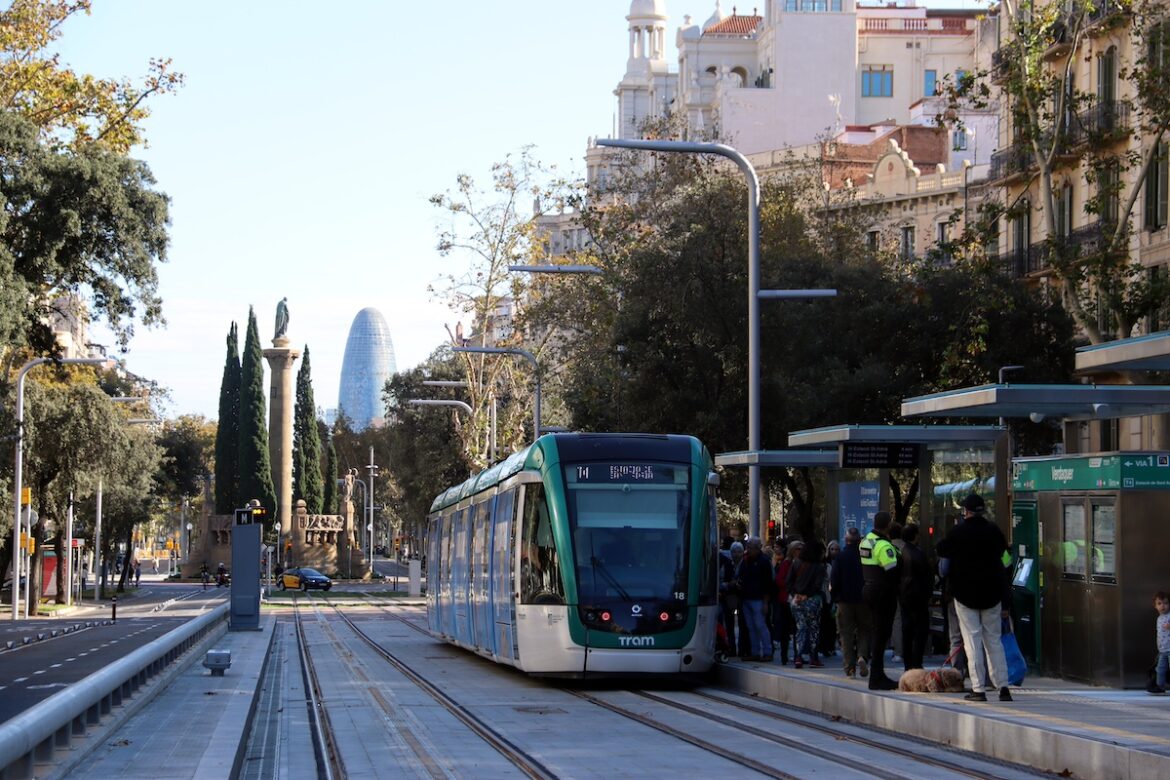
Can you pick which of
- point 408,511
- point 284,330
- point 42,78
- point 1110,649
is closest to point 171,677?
point 1110,649

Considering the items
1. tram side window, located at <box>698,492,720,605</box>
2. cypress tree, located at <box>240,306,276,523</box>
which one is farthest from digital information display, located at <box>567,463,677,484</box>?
cypress tree, located at <box>240,306,276,523</box>

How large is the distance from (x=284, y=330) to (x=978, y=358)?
88999 millimetres

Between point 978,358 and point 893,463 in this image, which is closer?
point 893,463

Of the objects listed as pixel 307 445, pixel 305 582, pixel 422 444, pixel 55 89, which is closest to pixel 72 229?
pixel 55 89

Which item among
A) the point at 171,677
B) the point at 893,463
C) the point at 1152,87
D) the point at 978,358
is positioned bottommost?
the point at 171,677

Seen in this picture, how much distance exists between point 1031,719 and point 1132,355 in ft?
10.4

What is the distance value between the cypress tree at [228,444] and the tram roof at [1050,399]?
319 feet

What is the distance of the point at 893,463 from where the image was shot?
827 inches

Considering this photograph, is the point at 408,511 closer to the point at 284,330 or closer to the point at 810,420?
the point at 284,330

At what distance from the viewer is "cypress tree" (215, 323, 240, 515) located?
112000 mm

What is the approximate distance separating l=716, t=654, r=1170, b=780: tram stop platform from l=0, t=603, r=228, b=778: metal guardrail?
262 inches

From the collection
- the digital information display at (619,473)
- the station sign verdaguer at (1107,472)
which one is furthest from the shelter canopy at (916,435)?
the digital information display at (619,473)

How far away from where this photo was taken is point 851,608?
18.5 meters

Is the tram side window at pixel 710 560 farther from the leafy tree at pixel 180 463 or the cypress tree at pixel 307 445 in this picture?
the cypress tree at pixel 307 445
